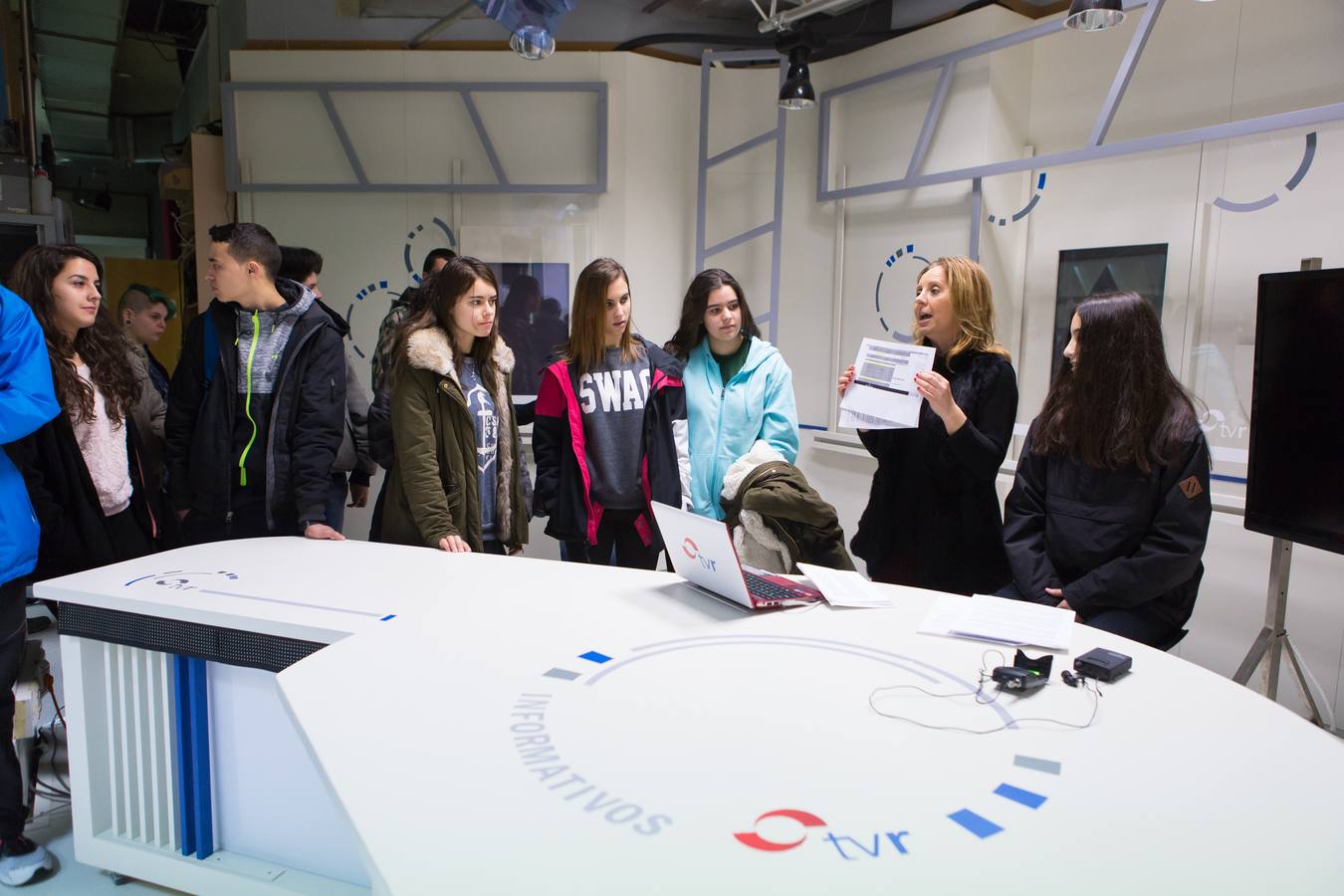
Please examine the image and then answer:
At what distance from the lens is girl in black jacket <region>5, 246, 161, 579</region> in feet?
7.56

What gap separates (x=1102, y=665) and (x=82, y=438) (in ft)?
8.56

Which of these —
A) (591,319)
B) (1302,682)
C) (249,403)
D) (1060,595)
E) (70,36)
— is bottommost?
(1302,682)

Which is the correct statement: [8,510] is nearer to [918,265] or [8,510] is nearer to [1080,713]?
[1080,713]

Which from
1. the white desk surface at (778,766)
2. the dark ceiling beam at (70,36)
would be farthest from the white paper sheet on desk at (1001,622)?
the dark ceiling beam at (70,36)

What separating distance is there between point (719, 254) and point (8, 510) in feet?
11.7

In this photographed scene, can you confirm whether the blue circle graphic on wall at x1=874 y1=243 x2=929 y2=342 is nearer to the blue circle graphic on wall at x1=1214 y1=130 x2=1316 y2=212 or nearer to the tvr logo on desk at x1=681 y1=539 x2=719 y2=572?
the blue circle graphic on wall at x1=1214 y1=130 x2=1316 y2=212

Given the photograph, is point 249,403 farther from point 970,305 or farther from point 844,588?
point 970,305

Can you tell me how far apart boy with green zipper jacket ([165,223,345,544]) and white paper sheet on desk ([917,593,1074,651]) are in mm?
1791

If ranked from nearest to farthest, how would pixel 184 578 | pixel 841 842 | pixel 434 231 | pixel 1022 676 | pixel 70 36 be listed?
pixel 841 842, pixel 1022 676, pixel 184 578, pixel 434 231, pixel 70 36

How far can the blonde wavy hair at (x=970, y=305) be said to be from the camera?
2531 mm

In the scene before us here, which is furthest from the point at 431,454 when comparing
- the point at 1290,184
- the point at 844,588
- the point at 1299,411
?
the point at 1290,184

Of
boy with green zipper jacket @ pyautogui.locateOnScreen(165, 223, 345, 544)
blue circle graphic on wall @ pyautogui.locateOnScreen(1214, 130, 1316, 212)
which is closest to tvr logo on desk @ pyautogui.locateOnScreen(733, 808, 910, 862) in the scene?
boy with green zipper jacket @ pyautogui.locateOnScreen(165, 223, 345, 544)

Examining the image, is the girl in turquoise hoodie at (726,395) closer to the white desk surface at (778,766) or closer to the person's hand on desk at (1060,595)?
the person's hand on desk at (1060,595)

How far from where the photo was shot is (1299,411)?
2232 millimetres
